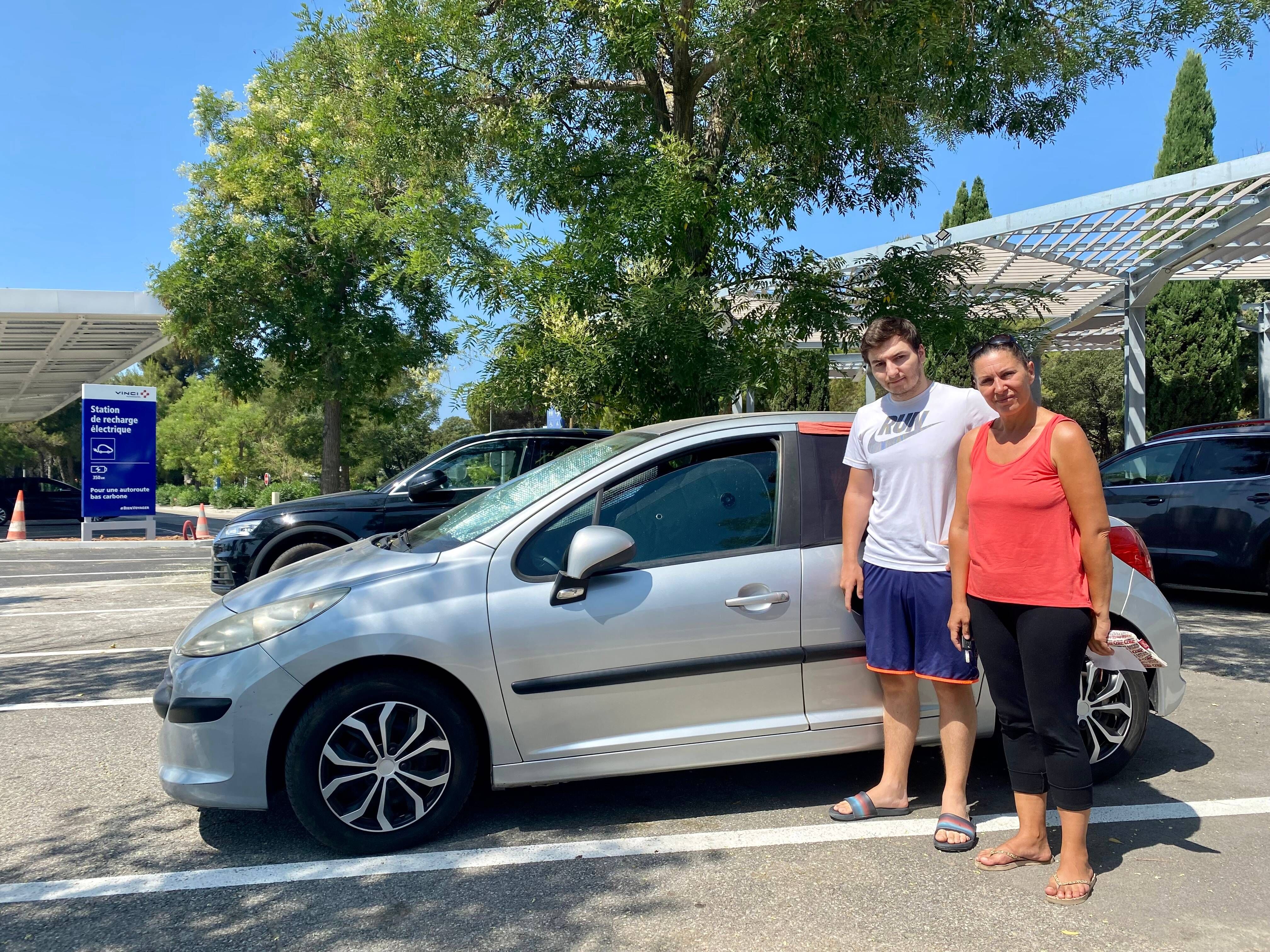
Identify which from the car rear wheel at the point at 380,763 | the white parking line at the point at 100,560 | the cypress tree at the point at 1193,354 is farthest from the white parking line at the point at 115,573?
the cypress tree at the point at 1193,354

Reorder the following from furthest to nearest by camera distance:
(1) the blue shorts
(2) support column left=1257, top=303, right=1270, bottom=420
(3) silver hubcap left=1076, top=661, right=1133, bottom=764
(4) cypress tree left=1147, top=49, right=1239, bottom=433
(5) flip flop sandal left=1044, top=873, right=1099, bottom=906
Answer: (4) cypress tree left=1147, top=49, right=1239, bottom=433 < (2) support column left=1257, top=303, right=1270, bottom=420 < (3) silver hubcap left=1076, top=661, right=1133, bottom=764 < (1) the blue shorts < (5) flip flop sandal left=1044, top=873, right=1099, bottom=906

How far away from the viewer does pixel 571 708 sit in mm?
3695

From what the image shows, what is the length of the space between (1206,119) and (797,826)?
28.8 meters

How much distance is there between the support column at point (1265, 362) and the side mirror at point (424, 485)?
1997 cm

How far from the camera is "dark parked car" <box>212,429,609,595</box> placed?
27.1ft

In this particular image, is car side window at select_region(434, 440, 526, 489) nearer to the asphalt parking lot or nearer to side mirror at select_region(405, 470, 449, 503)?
side mirror at select_region(405, 470, 449, 503)

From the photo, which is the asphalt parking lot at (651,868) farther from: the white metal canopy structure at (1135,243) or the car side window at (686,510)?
the white metal canopy structure at (1135,243)

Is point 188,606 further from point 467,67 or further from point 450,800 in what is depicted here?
point 450,800

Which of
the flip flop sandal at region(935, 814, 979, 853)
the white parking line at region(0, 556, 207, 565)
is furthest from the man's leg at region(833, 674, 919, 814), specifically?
the white parking line at region(0, 556, 207, 565)

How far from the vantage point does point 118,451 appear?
19.5 meters

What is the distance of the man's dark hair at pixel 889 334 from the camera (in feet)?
12.3

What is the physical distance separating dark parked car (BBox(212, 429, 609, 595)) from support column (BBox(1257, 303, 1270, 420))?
19099 mm

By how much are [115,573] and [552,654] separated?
38.0ft

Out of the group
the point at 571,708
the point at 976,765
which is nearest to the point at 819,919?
the point at 571,708
